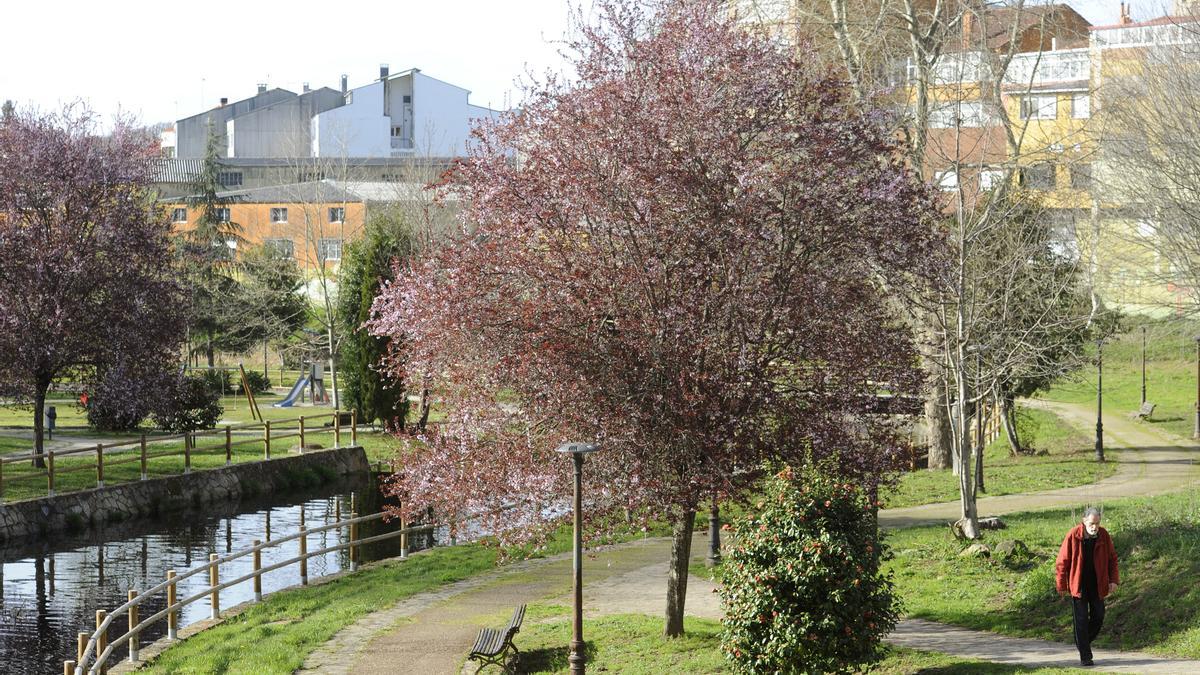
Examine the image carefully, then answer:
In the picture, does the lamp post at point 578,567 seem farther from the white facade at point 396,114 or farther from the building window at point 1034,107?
the white facade at point 396,114

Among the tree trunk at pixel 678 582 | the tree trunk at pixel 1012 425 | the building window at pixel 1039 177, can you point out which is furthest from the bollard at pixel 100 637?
the tree trunk at pixel 1012 425

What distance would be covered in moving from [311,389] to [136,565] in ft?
77.2

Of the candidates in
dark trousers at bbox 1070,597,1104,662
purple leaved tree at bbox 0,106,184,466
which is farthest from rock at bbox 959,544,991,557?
purple leaved tree at bbox 0,106,184,466

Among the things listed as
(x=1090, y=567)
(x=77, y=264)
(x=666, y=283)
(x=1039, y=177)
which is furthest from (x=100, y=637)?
(x=1039, y=177)

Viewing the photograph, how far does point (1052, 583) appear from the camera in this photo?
47.8 feet

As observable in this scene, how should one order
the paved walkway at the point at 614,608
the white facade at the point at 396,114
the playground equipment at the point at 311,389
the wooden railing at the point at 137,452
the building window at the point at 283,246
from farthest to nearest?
the white facade at the point at 396,114, the building window at the point at 283,246, the playground equipment at the point at 311,389, the wooden railing at the point at 137,452, the paved walkway at the point at 614,608

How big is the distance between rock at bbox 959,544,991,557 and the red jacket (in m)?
4.61

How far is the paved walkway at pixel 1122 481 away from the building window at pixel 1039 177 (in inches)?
252

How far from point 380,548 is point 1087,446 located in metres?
19.2

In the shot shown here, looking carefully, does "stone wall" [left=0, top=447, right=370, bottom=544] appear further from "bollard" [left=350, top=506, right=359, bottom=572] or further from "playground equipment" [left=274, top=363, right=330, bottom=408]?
"playground equipment" [left=274, top=363, right=330, bottom=408]

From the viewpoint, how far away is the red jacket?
12094mm

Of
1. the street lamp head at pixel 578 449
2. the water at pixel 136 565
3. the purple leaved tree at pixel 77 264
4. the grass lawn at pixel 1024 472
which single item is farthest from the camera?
the purple leaved tree at pixel 77 264

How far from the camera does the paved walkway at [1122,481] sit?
74.1 ft

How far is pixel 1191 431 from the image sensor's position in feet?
115
